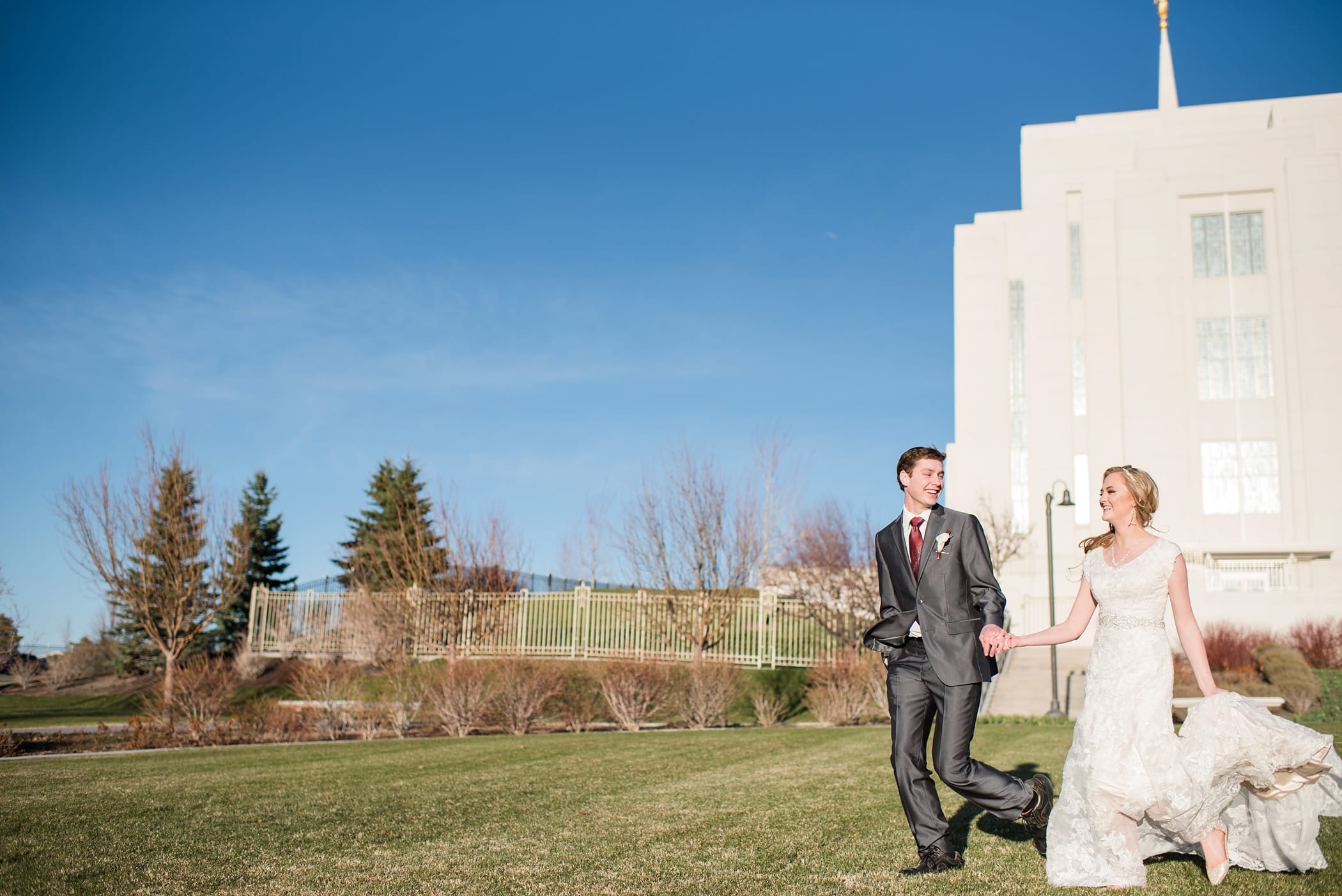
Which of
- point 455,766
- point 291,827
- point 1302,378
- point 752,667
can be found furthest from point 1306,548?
point 291,827

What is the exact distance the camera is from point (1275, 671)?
796 inches

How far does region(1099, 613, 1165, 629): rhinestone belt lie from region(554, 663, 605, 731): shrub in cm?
1274

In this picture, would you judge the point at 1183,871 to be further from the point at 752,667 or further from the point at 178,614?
the point at 178,614

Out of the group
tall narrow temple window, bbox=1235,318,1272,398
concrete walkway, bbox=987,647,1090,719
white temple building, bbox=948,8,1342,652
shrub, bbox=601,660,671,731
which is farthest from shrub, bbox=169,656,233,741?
tall narrow temple window, bbox=1235,318,1272,398

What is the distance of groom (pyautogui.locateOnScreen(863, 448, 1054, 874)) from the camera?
16.5 feet

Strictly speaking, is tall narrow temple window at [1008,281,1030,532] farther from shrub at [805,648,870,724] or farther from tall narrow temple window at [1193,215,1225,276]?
shrub at [805,648,870,724]

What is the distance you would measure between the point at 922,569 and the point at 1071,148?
43293mm

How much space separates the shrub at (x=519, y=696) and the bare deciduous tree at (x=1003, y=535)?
23937 mm

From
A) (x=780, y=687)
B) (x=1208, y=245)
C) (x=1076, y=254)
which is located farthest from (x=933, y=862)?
(x=1208, y=245)

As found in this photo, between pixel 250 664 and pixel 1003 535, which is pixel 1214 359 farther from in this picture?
pixel 250 664

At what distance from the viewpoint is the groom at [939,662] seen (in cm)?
504

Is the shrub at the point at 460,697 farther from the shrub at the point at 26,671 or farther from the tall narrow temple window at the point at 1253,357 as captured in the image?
the tall narrow temple window at the point at 1253,357

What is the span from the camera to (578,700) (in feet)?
55.2

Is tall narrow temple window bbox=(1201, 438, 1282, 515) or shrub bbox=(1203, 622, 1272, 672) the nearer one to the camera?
shrub bbox=(1203, 622, 1272, 672)
